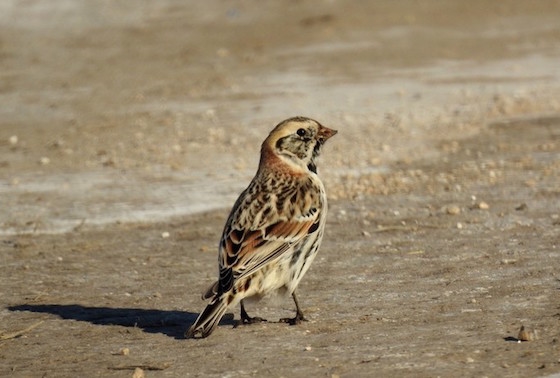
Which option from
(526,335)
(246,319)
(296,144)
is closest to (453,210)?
(296,144)

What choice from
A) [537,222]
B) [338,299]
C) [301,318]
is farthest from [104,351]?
[537,222]

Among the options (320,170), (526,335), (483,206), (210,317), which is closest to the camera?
(526,335)

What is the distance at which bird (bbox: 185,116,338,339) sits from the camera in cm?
849

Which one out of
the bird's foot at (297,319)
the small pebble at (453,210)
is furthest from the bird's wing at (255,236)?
the small pebble at (453,210)

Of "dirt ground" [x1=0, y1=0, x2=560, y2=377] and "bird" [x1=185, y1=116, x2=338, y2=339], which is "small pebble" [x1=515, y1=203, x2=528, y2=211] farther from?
"bird" [x1=185, y1=116, x2=338, y2=339]

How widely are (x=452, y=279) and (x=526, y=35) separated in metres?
13.9

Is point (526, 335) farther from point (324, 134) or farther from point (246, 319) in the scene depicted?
point (324, 134)

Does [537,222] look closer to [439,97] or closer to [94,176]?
[94,176]

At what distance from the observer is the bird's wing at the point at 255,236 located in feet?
27.9

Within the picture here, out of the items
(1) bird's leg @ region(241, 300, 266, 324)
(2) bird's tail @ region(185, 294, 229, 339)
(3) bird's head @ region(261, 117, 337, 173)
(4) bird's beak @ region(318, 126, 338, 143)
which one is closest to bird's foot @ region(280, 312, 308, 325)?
(1) bird's leg @ region(241, 300, 266, 324)

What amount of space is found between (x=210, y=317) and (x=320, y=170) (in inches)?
250

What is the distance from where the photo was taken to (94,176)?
14984 mm

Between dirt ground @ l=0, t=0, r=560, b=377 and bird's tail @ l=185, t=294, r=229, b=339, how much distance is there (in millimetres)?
146

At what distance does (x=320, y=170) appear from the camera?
48.1 ft
